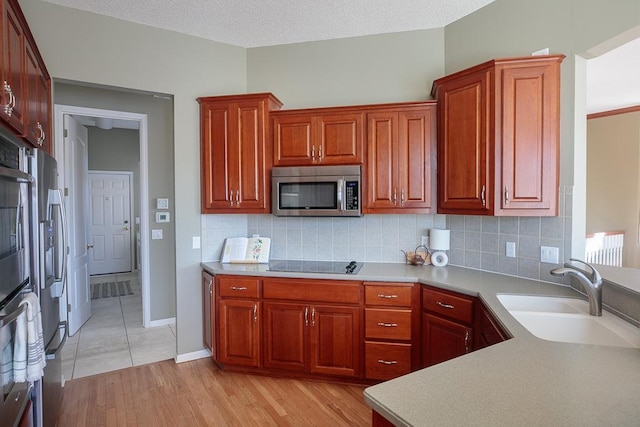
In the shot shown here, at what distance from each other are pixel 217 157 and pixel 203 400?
188cm

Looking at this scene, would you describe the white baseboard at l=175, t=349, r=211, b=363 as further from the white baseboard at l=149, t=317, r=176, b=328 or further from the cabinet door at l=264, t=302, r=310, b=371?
the white baseboard at l=149, t=317, r=176, b=328

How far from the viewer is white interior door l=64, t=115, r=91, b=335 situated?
3.76 meters

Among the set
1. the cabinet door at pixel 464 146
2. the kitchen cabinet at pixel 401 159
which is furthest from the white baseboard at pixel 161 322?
the cabinet door at pixel 464 146

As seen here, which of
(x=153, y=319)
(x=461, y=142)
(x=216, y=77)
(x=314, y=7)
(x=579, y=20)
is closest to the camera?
(x=579, y=20)

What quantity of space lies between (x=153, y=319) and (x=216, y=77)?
277cm

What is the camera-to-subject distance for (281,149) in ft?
9.91

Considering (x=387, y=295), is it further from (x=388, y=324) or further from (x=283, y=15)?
(x=283, y=15)

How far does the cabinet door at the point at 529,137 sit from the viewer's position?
7.41 feet

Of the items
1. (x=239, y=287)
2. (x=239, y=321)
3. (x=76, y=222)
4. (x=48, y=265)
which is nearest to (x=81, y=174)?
(x=76, y=222)

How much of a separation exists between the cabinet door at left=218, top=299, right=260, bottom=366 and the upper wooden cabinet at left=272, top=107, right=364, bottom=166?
121 cm

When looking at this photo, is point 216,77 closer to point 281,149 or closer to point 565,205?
point 281,149

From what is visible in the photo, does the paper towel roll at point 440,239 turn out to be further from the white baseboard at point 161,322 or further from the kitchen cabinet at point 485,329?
the white baseboard at point 161,322

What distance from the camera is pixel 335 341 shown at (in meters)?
2.69

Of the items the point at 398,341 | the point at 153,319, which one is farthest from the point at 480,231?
the point at 153,319
